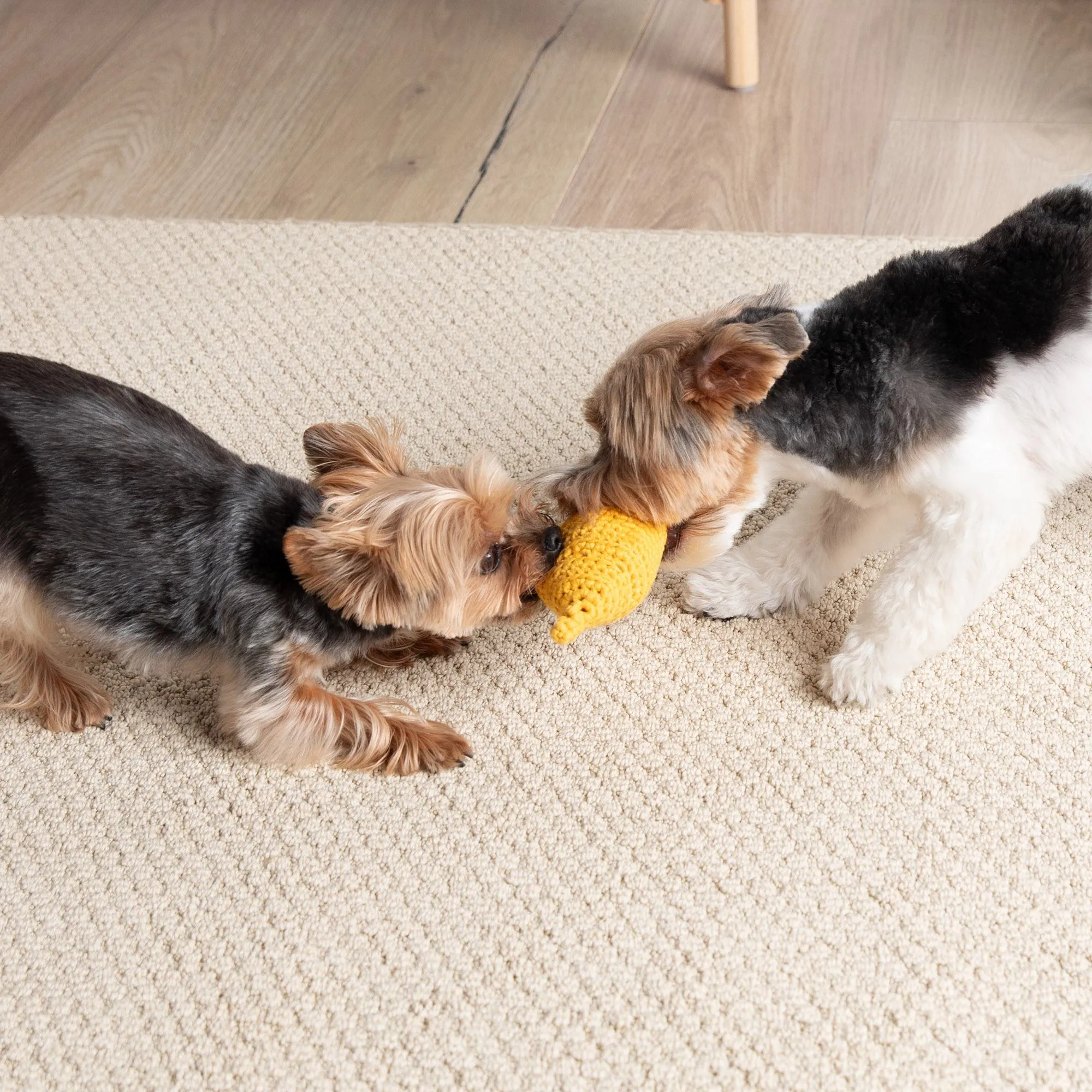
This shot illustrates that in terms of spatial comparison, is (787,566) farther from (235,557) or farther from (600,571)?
(235,557)

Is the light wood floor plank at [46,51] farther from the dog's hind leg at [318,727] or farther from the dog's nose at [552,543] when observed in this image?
the dog's nose at [552,543]

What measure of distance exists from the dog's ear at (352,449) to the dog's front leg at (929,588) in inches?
25.5

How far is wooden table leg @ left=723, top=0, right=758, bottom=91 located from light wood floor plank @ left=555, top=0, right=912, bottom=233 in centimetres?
3

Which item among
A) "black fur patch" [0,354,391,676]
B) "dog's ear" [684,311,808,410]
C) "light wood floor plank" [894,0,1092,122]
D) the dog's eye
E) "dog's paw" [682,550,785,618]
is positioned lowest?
"black fur patch" [0,354,391,676]

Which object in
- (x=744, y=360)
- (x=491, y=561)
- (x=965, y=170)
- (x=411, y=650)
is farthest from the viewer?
(x=965, y=170)

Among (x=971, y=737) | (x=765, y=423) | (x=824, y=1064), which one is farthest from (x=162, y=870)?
(x=971, y=737)

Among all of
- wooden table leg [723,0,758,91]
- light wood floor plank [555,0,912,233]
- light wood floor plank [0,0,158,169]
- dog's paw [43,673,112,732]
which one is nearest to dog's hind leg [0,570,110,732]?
dog's paw [43,673,112,732]

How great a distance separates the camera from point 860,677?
5.02ft

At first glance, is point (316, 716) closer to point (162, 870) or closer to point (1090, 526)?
point (162, 870)

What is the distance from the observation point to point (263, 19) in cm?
302

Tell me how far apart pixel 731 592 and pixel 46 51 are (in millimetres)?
2418

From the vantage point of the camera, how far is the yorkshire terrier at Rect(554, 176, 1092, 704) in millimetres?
1345

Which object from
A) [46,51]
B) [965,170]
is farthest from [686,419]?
[46,51]

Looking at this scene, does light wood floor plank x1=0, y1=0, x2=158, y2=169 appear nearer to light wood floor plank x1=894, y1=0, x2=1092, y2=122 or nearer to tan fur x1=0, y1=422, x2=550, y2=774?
tan fur x1=0, y1=422, x2=550, y2=774
